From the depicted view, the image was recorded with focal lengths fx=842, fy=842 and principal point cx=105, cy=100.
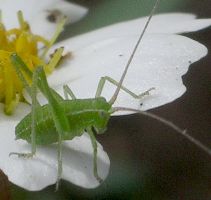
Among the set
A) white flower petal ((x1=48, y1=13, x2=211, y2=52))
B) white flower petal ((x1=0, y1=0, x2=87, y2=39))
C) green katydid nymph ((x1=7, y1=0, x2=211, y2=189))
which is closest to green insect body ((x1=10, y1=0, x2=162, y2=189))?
green katydid nymph ((x1=7, y1=0, x2=211, y2=189))

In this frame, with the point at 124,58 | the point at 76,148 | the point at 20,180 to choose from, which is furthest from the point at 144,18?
the point at 20,180

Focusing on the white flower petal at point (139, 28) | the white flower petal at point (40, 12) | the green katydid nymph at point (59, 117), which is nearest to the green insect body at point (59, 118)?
the green katydid nymph at point (59, 117)

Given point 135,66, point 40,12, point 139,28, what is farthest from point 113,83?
point 40,12

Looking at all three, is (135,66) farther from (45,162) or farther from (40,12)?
(40,12)

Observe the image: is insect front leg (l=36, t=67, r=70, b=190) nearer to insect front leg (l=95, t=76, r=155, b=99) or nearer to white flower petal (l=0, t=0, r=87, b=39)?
insect front leg (l=95, t=76, r=155, b=99)

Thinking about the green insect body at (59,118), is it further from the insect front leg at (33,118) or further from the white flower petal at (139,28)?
the white flower petal at (139,28)

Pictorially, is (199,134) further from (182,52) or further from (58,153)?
(58,153)
